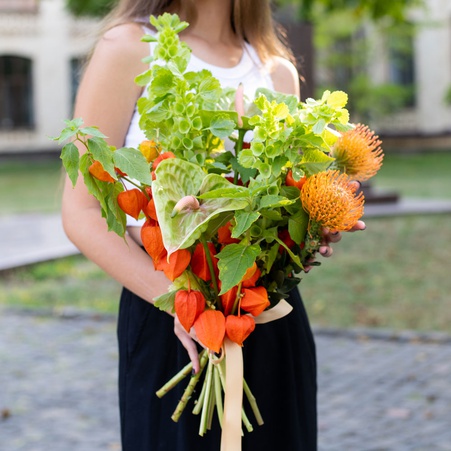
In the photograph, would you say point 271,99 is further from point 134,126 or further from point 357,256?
point 357,256

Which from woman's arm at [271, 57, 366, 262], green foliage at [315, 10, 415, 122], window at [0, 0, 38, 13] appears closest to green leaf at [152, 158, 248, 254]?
woman's arm at [271, 57, 366, 262]

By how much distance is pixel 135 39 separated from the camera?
7.34 ft

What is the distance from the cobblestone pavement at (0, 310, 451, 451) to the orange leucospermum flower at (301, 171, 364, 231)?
3070mm

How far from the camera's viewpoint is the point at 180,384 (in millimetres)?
2111

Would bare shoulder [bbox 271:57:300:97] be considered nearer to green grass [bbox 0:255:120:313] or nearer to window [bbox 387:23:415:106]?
green grass [bbox 0:255:120:313]

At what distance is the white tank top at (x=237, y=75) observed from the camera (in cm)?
222

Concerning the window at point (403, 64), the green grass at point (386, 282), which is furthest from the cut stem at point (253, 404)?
the window at point (403, 64)

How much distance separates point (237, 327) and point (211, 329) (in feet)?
0.17

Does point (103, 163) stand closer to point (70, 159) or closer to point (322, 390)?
point (70, 159)

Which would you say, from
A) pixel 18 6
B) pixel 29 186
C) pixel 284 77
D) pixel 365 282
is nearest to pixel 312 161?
pixel 284 77

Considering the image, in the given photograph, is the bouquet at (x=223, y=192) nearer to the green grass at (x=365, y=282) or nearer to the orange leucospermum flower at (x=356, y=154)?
the orange leucospermum flower at (x=356, y=154)

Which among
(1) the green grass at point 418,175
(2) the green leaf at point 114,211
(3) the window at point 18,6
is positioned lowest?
(1) the green grass at point 418,175

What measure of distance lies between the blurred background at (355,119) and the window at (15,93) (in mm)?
37

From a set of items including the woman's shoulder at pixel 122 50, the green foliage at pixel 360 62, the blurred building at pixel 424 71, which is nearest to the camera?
the woman's shoulder at pixel 122 50
